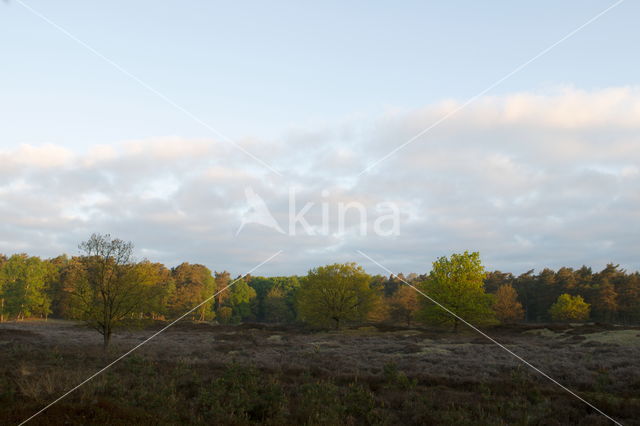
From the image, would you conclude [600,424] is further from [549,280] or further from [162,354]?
[549,280]

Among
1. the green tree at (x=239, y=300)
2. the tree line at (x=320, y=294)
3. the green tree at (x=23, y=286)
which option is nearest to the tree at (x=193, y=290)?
the tree line at (x=320, y=294)

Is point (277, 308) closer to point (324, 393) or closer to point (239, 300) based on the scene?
point (239, 300)

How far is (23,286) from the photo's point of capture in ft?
254

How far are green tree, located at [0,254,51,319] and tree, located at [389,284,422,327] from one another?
7073 cm

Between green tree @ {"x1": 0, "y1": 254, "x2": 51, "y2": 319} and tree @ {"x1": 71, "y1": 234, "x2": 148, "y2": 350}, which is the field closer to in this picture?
tree @ {"x1": 71, "y1": 234, "x2": 148, "y2": 350}

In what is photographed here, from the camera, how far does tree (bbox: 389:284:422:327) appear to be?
81875 millimetres

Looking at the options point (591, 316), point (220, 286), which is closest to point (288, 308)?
point (220, 286)

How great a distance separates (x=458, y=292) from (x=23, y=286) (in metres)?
79.7

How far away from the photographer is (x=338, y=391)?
14867 millimetres

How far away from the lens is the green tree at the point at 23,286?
253 ft

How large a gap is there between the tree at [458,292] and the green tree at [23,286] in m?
73.7

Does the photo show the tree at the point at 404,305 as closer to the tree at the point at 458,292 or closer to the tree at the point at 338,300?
the tree at the point at 338,300

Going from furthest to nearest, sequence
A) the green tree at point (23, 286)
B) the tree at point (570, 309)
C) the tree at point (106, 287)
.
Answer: the green tree at point (23, 286)
the tree at point (570, 309)
the tree at point (106, 287)

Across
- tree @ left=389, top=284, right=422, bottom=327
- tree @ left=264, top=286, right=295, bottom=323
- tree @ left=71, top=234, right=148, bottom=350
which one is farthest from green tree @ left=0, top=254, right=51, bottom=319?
tree @ left=389, top=284, right=422, bottom=327
